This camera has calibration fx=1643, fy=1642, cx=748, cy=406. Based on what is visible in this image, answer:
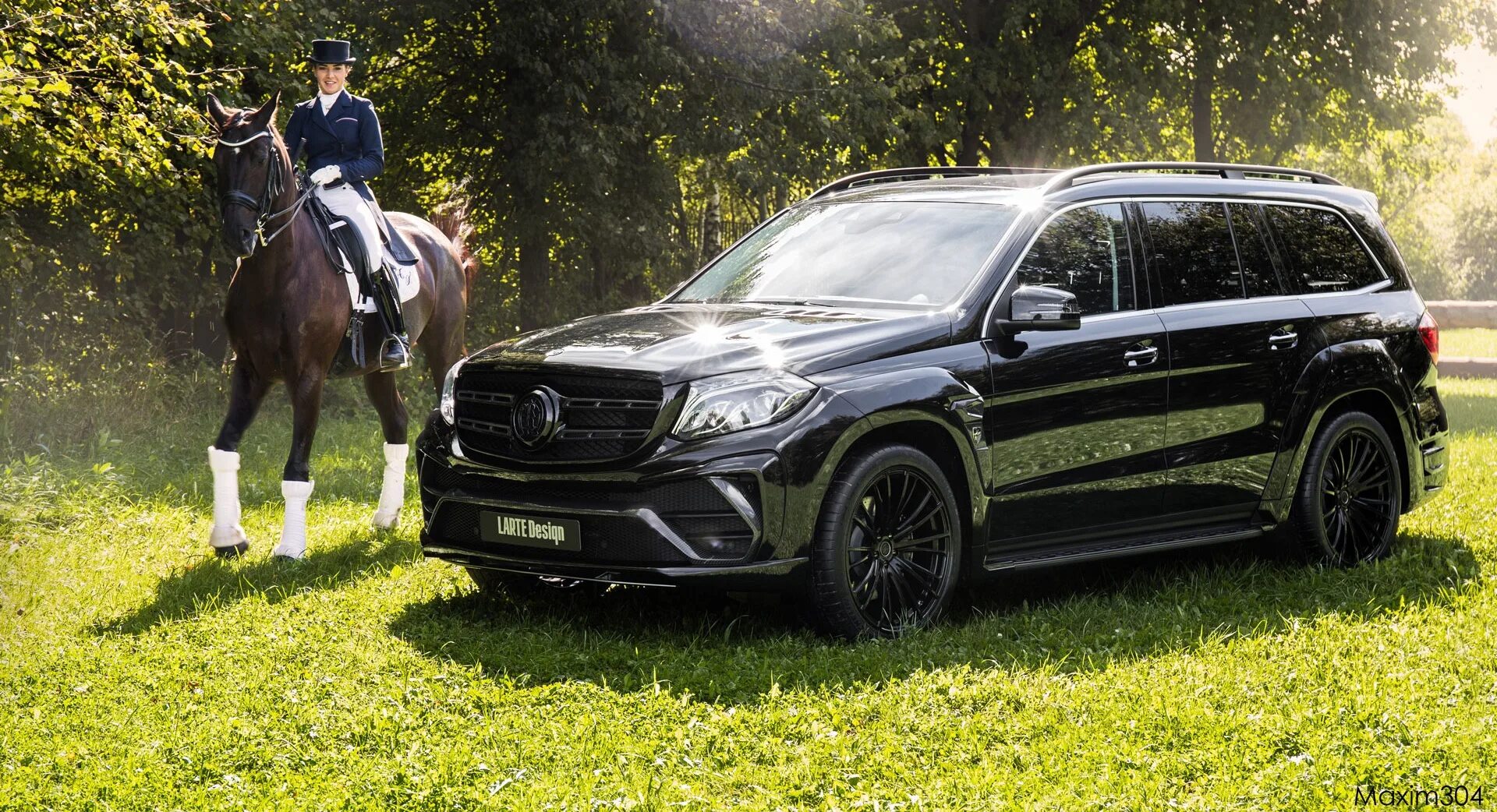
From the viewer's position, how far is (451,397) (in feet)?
24.4

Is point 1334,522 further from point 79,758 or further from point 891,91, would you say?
point 891,91

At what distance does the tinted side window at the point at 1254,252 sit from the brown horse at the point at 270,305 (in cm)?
512

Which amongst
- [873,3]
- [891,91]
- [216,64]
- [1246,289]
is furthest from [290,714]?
[873,3]

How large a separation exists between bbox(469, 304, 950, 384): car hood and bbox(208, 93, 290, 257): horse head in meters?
2.10

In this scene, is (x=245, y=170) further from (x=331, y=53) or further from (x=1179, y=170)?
(x=1179, y=170)

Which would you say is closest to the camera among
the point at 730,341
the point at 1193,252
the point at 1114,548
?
the point at 730,341

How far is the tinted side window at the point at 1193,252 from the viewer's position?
8070 millimetres

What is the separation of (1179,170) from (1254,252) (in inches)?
22.9

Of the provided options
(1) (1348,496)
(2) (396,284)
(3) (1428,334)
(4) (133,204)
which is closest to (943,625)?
(1) (1348,496)

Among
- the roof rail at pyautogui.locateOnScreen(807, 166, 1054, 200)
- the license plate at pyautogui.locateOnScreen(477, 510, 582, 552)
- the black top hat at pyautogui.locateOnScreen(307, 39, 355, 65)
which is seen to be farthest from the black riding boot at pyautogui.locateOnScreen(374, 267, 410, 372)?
the license plate at pyautogui.locateOnScreen(477, 510, 582, 552)

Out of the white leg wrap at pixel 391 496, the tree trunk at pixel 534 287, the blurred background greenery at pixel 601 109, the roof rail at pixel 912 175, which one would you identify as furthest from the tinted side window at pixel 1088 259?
the tree trunk at pixel 534 287

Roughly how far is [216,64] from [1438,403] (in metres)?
13.0

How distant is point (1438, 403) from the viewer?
9438 mm

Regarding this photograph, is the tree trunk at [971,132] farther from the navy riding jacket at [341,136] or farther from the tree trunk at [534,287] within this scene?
the navy riding jacket at [341,136]
